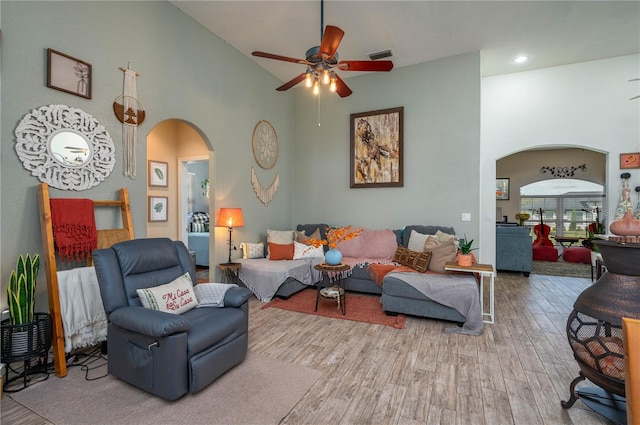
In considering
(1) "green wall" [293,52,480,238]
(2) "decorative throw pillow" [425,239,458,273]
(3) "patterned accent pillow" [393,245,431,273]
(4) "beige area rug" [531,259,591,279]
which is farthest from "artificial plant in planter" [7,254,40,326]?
(4) "beige area rug" [531,259,591,279]

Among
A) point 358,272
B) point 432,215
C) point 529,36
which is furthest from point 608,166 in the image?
point 358,272

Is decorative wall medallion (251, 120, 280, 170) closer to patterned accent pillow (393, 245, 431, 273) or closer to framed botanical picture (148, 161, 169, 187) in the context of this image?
framed botanical picture (148, 161, 169, 187)

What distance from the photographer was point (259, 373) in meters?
2.27

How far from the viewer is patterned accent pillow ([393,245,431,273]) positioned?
384 centimetres

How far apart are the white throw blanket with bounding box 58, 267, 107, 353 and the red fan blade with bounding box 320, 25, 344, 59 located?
109 inches

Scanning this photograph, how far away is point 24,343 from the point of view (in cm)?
203

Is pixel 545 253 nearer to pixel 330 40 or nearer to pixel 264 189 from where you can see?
pixel 264 189

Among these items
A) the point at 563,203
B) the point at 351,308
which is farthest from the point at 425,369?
the point at 563,203

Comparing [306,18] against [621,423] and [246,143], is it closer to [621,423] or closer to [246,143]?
[246,143]

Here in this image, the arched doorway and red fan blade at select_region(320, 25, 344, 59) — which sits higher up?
red fan blade at select_region(320, 25, 344, 59)

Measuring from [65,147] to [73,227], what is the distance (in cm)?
69

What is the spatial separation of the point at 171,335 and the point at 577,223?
38.8ft

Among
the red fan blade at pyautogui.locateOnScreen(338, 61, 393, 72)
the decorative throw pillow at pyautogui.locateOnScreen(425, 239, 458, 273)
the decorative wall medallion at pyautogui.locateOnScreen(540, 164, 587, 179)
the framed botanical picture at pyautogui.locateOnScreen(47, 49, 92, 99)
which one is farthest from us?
the decorative wall medallion at pyautogui.locateOnScreen(540, 164, 587, 179)

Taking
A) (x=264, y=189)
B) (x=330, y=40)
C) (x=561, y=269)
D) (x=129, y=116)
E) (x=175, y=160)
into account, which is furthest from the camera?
(x=561, y=269)
